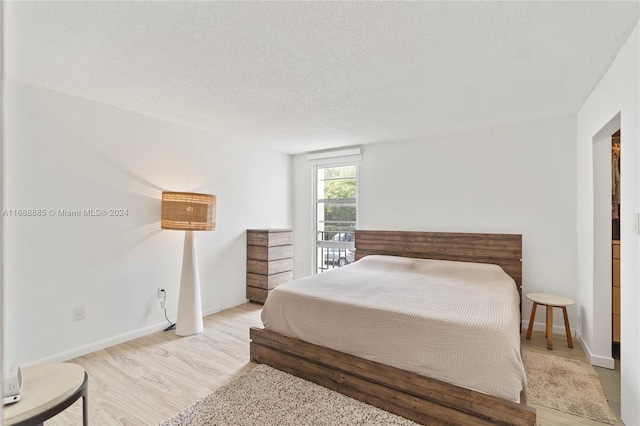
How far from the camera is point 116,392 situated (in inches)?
83.2

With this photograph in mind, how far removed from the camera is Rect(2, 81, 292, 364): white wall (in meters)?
2.35

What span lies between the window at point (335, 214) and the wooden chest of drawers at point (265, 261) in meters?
0.81

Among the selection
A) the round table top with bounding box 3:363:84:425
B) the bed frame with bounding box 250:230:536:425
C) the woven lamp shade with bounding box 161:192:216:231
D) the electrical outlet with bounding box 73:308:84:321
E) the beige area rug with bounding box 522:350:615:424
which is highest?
the woven lamp shade with bounding box 161:192:216:231

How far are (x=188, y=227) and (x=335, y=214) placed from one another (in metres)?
2.41

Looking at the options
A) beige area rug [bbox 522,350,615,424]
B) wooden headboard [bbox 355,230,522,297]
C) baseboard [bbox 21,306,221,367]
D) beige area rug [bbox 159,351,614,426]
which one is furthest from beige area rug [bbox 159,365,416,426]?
wooden headboard [bbox 355,230,522,297]

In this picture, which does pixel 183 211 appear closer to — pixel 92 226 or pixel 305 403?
pixel 92 226

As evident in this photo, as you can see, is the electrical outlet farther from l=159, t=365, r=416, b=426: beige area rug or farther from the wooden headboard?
the wooden headboard

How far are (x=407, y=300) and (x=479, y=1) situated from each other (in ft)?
A: 6.03

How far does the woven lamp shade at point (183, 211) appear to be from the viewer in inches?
118

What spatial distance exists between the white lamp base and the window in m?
2.20

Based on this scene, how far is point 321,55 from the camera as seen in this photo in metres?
1.98

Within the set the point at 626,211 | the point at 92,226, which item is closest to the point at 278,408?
the point at 92,226

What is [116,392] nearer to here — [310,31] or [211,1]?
[211,1]

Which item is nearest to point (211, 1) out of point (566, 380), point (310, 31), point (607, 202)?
point (310, 31)
